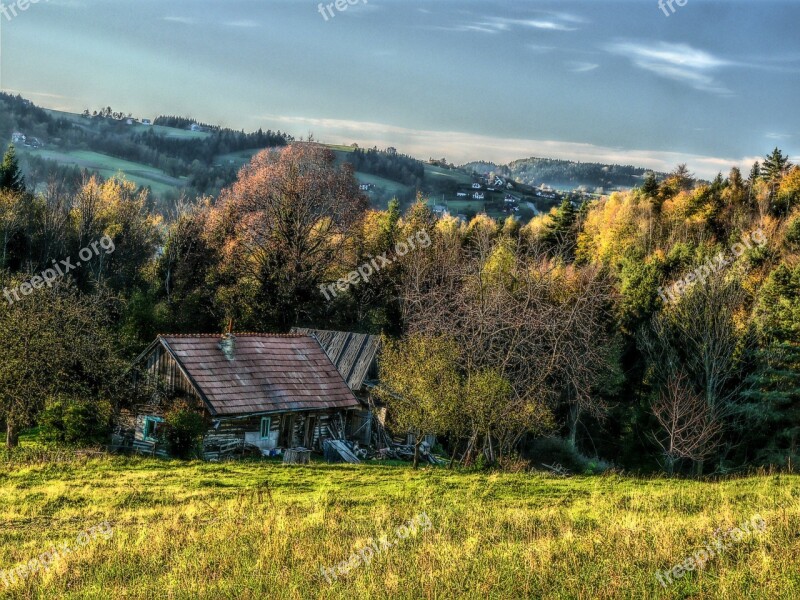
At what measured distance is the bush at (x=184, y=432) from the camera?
2887 centimetres

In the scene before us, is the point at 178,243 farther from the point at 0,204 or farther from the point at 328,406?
the point at 328,406

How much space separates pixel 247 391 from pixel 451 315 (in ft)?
33.6

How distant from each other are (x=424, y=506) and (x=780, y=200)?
6343 centimetres

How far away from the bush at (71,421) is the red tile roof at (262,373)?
156 inches

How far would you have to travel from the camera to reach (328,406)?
34938mm

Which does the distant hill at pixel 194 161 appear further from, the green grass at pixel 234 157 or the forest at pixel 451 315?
the forest at pixel 451 315

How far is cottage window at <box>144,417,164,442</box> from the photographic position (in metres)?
31.8

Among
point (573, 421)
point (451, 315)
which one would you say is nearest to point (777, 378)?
point (573, 421)

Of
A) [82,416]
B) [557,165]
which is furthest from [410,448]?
[557,165]

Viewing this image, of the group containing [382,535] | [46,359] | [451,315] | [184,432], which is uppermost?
[451,315]

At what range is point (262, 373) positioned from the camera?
33.5 metres

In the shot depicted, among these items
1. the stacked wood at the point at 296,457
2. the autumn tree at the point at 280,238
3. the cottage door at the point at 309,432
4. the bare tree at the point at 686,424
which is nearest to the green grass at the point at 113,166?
the autumn tree at the point at 280,238

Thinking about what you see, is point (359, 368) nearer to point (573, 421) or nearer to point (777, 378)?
point (573, 421)

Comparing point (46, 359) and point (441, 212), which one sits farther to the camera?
point (441, 212)
